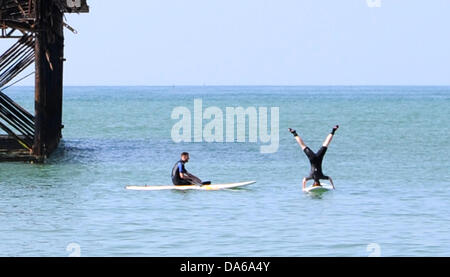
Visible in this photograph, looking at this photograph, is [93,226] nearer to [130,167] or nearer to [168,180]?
[168,180]

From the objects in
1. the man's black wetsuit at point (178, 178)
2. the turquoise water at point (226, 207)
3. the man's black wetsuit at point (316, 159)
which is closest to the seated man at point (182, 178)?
the man's black wetsuit at point (178, 178)

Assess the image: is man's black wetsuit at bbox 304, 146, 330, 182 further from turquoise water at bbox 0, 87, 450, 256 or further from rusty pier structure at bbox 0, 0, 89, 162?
rusty pier structure at bbox 0, 0, 89, 162

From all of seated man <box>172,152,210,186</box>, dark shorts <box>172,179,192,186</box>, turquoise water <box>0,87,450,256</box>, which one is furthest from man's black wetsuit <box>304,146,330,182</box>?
dark shorts <box>172,179,192,186</box>

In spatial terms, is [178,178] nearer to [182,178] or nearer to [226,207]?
[182,178]

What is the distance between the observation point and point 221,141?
5784 cm

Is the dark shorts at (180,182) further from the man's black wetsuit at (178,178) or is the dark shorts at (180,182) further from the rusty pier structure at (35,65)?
the rusty pier structure at (35,65)

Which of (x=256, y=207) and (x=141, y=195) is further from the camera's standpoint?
(x=141, y=195)

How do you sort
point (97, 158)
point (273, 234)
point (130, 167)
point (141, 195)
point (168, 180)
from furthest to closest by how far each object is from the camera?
point (97, 158) → point (130, 167) → point (168, 180) → point (141, 195) → point (273, 234)

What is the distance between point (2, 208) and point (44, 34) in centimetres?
1160

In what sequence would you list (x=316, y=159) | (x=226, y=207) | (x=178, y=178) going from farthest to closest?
1. (x=178, y=178)
2. (x=316, y=159)
3. (x=226, y=207)

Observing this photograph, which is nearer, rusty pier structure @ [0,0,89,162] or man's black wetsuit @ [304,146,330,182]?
man's black wetsuit @ [304,146,330,182]

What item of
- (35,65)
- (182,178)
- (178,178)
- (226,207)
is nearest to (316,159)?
(226,207)

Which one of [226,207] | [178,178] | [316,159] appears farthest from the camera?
[178,178]

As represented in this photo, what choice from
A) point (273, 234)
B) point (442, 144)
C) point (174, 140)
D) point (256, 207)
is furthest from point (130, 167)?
point (442, 144)
